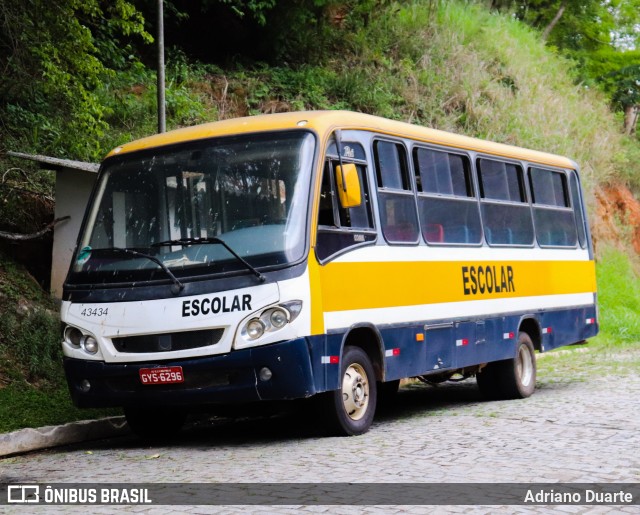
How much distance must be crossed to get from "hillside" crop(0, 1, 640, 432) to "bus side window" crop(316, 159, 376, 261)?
6.04 metres

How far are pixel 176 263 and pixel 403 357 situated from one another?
105 inches

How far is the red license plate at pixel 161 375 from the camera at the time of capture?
9.51 m

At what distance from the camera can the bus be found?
9406 mm

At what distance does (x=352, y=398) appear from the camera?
10250 mm

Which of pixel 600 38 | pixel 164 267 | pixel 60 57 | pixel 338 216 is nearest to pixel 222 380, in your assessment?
pixel 164 267

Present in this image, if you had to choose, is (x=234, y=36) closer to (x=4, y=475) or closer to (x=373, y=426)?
(x=373, y=426)

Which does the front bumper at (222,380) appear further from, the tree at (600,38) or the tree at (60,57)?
the tree at (600,38)

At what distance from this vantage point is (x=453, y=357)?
12062mm

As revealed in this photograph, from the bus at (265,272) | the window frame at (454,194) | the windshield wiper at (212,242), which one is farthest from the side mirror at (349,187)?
the window frame at (454,194)

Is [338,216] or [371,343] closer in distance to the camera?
[338,216]

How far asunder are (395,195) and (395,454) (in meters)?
3.25

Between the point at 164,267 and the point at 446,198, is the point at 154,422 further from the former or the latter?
the point at 446,198

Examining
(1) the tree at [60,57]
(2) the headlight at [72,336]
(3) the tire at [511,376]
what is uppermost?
(1) the tree at [60,57]

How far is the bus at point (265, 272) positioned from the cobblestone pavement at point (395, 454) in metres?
0.47
